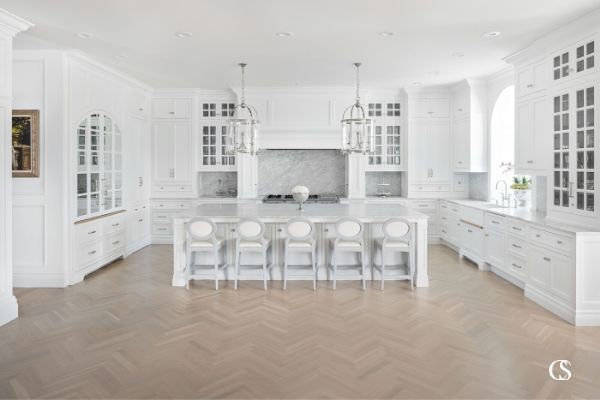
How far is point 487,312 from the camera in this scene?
4262mm

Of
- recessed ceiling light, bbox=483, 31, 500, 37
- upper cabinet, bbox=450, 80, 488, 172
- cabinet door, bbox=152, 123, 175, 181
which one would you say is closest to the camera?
recessed ceiling light, bbox=483, 31, 500, 37

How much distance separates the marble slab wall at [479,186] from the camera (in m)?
7.33

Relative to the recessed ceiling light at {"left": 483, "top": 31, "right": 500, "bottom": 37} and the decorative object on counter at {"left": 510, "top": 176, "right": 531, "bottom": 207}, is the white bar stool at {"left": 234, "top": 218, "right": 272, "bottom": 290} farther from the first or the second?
the decorative object on counter at {"left": 510, "top": 176, "right": 531, "bottom": 207}

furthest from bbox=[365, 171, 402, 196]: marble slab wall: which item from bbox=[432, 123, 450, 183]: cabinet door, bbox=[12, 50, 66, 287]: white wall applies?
bbox=[12, 50, 66, 287]: white wall

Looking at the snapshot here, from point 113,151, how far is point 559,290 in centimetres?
600

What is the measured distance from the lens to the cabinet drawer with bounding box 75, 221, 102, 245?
213 inches

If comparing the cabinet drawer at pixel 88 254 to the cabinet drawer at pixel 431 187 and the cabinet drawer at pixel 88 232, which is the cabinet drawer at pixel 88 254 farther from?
the cabinet drawer at pixel 431 187

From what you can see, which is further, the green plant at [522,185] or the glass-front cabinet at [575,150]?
the green plant at [522,185]

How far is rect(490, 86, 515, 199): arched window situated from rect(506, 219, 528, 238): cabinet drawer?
6.12 feet

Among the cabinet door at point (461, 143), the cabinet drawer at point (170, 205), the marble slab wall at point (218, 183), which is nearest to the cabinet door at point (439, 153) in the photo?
the cabinet door at point (461, 143)

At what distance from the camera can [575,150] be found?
14.1ft

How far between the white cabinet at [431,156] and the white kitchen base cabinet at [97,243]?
5.21 metres

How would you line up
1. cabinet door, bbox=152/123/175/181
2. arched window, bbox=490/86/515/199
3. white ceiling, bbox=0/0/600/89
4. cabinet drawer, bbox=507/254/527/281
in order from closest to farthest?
white ceiling, bbox=0/0/600/89 < cabinet drawer, bbox=507/254/527/281 < arched window, bbox=490/86/515/199 < cabinet door, bbox=152/123/175/181

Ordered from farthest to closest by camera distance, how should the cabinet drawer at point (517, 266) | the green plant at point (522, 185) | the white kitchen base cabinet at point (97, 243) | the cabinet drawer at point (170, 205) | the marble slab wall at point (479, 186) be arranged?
the cabinet drawer at point (170, 205) < the marble slab wall at point (479, 186) < the green plant at point (522, 185) < the white kitchen base cabinet at point (97, 243) < the cabinet drawer at point (517, 266)
